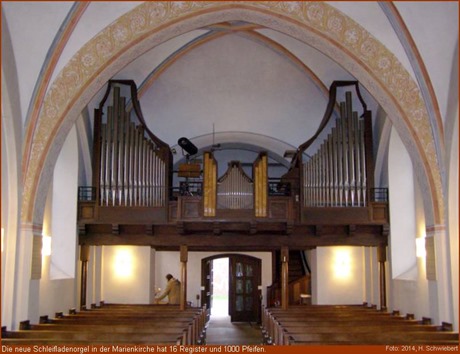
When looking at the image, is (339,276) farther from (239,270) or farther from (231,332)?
(239,270)

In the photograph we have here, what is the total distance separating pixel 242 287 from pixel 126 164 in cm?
860

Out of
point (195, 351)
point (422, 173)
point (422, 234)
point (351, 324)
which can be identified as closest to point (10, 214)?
point (195, 351)

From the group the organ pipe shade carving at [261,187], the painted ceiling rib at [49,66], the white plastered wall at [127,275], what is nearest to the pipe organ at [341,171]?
→ the organ pipe shade carving at [261,187]

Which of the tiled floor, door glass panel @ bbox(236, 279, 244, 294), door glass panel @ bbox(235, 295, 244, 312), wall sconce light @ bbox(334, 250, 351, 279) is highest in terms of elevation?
wall sconce light @ bbox(334, 250, 351, 279)

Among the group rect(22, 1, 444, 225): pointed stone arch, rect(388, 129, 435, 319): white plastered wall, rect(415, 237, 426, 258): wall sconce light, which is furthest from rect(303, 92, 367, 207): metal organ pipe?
rect(22, 1, 444, 225): pointed stone arch

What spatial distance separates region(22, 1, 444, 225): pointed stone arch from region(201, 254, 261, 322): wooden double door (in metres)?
10.3

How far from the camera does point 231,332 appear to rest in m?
15.8

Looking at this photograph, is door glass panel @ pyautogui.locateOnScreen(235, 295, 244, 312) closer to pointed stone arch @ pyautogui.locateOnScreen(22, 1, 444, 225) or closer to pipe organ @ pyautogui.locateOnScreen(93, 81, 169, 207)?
pipe organ @ pyautogui.locateOnScreen(93, 81, 169, 207)

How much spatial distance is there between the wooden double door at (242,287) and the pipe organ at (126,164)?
24.8ft

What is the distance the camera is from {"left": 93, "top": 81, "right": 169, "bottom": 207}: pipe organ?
39.7 feet

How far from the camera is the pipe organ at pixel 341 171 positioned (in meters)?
12.1

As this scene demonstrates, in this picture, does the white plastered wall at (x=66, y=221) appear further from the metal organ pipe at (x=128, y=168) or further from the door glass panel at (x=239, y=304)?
the door glass panel at (x=239, y=304)

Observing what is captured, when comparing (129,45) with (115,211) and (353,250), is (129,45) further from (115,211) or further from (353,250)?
(353,250)

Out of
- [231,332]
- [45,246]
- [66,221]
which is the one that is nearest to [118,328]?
[45,246]
